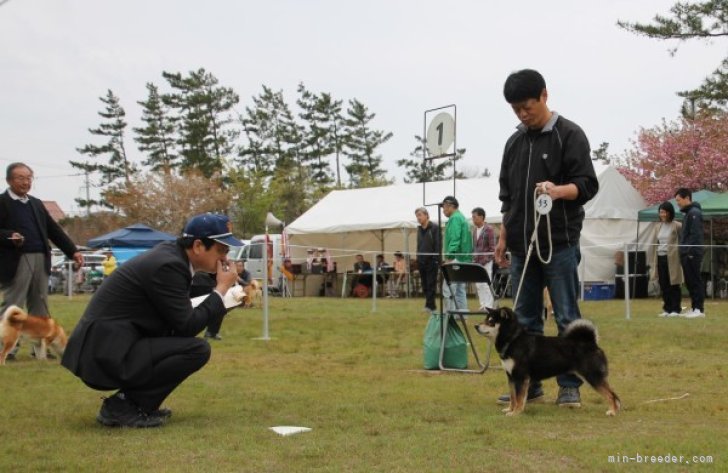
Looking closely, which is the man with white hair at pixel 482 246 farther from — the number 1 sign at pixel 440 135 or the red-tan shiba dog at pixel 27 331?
the red-tan shiba dog at pixel 27 331

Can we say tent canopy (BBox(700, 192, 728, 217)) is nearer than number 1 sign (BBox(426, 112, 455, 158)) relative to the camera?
No

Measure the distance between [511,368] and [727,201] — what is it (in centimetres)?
1448

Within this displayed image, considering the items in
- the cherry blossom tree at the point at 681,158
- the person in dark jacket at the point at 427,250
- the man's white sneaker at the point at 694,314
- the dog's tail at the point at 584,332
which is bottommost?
the man's white sneaker at the point at 694,314

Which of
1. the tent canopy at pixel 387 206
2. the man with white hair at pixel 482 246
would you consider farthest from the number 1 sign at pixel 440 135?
the tent canopy at pixel 387 206

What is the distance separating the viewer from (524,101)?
194 inches

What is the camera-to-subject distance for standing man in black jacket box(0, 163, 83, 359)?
7629 mm

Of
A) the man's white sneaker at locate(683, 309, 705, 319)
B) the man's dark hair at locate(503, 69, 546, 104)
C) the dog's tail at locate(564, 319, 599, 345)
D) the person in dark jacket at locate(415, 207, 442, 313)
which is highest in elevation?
the man's dark hair at locate(503, 69, 546, 104)

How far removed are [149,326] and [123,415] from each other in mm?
490

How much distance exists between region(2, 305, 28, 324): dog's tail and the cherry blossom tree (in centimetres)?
2156

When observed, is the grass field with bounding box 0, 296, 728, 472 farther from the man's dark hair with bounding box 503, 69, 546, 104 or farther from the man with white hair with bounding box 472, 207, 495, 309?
the man with white hair with bounding box 472, 207, 495, 309

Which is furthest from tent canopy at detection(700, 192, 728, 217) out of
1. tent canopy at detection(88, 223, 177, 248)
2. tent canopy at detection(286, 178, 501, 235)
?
tent canopy at detection(88, 223, 177, 248)

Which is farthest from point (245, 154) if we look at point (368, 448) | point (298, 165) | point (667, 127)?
point (368, 448)

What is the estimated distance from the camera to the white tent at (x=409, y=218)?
19469mm

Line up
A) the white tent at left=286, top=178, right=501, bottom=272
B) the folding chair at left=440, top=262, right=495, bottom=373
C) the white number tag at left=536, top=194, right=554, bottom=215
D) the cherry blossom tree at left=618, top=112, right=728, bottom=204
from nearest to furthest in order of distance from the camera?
the white number tag at left=536, top=194, right=554, bottom=215 → the folding chair at left=440, top=262, right=495, bottom=373 → the white tent at left=286, top=178, right=501, bottom=272 → the cherry blossom tree at left=618, top=112, right=728, bottom=204
